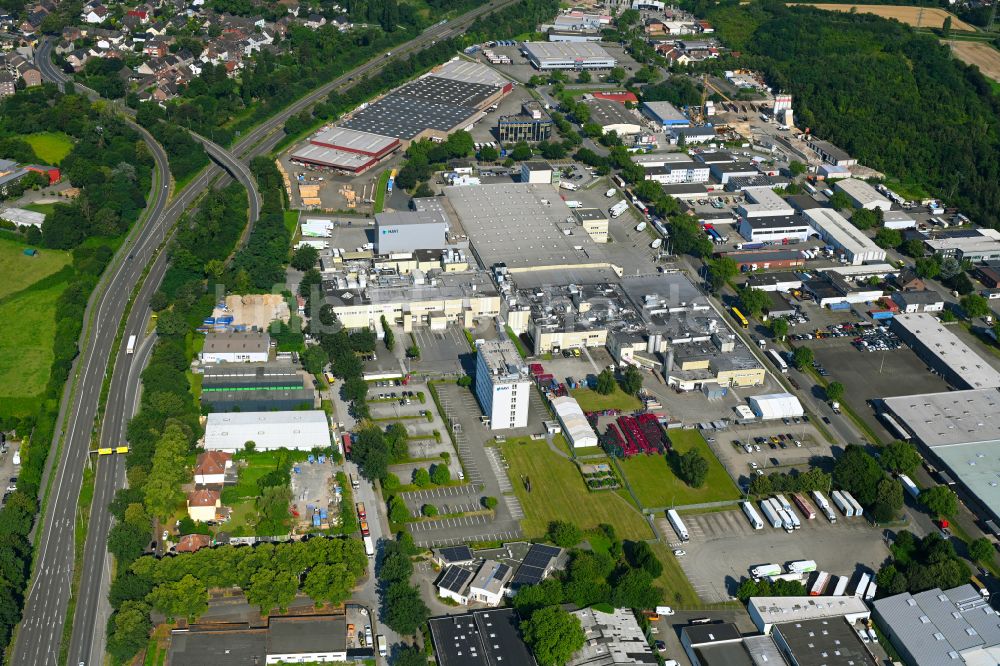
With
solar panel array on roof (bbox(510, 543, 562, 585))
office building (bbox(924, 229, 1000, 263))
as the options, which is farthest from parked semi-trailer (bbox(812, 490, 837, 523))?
office building (bbox(924, 229, 1000, 263))

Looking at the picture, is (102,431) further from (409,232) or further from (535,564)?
(409,232)

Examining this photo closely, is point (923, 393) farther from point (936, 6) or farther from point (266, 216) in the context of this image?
point (936, 6)

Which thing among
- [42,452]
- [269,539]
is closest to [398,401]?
[269,539]

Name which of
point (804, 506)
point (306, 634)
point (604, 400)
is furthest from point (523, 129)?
point (306, 634)

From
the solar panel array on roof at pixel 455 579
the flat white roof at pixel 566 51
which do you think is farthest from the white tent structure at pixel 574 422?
the flat white roof at pixel 566 51

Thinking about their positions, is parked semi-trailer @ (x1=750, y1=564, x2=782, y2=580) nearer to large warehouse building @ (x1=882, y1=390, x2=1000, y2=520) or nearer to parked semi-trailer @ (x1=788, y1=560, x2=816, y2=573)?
parked semi-trailer @ (x1=788, y1=560, x2=816, y2=573)

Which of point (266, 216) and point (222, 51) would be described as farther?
point (222, 51)
